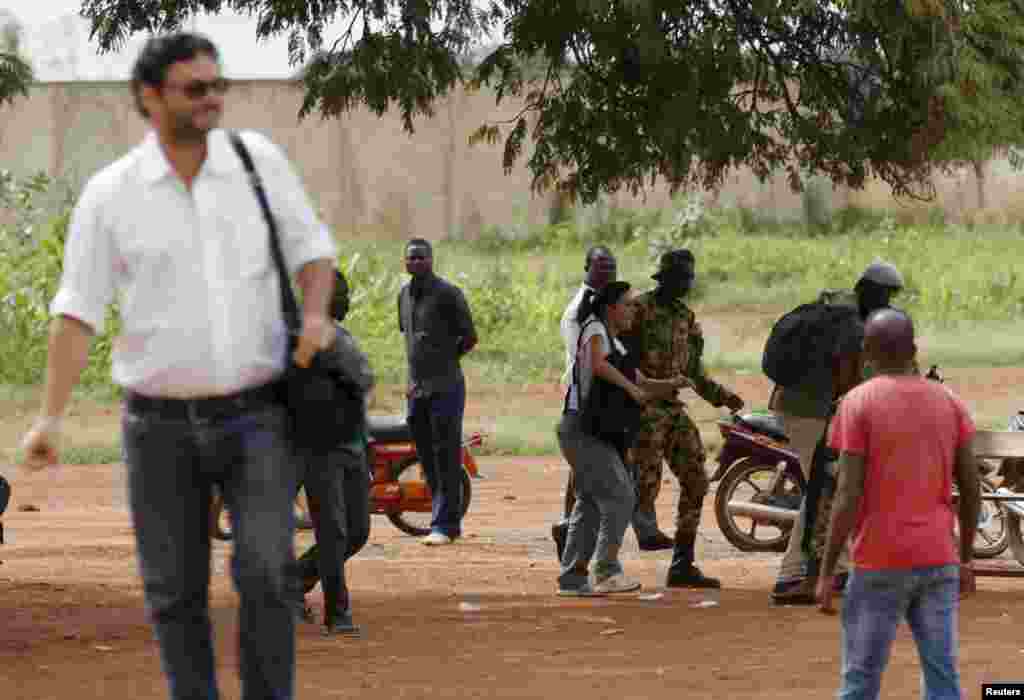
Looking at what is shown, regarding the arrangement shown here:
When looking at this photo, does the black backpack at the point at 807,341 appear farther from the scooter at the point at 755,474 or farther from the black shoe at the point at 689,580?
the scooter at the point at 755,474

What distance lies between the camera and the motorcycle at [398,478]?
51.0ft

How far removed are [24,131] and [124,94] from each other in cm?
190

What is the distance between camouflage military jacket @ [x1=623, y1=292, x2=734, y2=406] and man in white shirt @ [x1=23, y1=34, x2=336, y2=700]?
6.87 meters

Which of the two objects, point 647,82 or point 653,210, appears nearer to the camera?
point 647,82

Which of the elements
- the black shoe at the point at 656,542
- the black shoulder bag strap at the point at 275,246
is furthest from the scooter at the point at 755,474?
the black shoulder bag strap at the point at 275,246

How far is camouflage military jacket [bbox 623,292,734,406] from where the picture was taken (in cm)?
1258

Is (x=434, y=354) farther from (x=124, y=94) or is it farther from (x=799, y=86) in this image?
(x=124, y=94)

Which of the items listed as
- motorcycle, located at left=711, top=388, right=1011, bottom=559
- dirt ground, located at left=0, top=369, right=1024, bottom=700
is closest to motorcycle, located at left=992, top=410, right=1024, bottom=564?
dirt ground, located at left=0, top=369, right=1024, bottom=700

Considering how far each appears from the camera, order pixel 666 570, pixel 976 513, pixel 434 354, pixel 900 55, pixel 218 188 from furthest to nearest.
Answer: pixel 434 354
pixel 666 570
pixel 900 55
pixel 976 513
pixel 218 188

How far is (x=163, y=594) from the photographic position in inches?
228

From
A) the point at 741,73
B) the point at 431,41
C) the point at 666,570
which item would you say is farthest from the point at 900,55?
Answer: the point at 666,570

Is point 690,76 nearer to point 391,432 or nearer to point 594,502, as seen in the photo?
point 594,502

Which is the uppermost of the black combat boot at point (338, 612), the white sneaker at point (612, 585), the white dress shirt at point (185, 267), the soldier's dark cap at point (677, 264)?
the white dress shirt at point (185, 267)

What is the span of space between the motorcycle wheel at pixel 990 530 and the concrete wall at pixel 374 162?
2634cm
